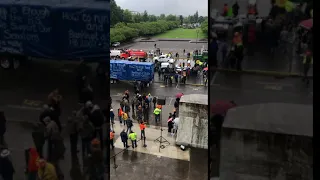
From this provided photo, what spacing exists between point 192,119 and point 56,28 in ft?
18.6

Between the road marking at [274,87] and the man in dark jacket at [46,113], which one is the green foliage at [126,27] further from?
the road marking at [274,87]

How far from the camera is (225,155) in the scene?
512 centimetres

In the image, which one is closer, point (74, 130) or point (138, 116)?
point (74, 130)

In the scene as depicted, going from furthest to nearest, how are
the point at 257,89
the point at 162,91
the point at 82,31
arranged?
1. the point at 162,91
2. the point at 82,31
3. the point at 257,89

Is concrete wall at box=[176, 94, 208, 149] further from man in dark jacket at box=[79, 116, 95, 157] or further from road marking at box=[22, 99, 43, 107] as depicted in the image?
road marking at box=[22, 99, 43, 107]

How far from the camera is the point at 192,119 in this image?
407 inches

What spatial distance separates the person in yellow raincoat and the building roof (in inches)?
115

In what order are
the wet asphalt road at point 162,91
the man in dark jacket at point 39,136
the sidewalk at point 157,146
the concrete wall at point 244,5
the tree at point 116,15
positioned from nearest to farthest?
the concrete wall at point 244,5 < the man in dark jacket at point 39,136 < the sidewalk at point 157,146 < the wet asphalt road at point 162,91 < the tree at point 116,15

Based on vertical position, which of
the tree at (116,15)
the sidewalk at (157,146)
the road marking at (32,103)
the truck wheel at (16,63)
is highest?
the tree at (116,15)

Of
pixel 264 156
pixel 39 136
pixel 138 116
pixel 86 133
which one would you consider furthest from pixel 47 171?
pixel 138 116

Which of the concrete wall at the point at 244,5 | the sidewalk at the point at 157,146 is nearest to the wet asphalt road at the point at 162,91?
the sidewalk at the point at 157,146

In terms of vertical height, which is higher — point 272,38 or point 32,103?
point 272,38

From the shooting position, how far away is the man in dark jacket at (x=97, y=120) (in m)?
5.60

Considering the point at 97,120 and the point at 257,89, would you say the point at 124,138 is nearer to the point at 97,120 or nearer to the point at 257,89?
the point at 97,120
